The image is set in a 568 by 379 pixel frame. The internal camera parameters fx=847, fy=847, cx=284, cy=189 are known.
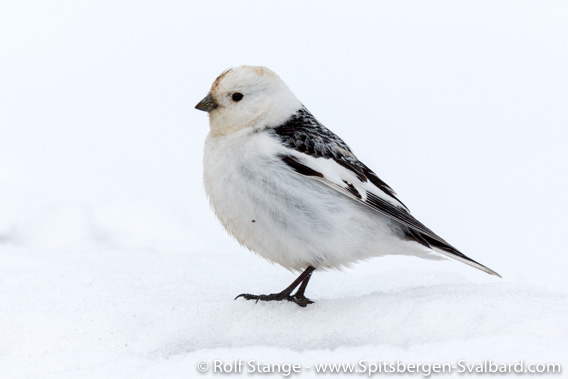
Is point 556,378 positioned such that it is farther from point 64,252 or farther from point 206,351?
point 64,252

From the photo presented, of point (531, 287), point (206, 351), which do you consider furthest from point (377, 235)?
point (206, 351)

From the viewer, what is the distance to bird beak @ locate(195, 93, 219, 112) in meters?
4.79

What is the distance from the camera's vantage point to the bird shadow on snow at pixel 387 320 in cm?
379

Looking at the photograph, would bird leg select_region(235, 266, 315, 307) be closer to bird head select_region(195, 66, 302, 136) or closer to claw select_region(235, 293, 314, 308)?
claw select_region(235, 293, 314, 308)

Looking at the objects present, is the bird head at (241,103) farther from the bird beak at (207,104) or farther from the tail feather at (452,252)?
the tail feather at (452,252)

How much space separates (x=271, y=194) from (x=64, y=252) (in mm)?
2428

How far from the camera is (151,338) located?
4.23 m

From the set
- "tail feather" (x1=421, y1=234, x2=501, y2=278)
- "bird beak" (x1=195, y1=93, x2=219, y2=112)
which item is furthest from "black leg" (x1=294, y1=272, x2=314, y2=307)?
"bird beak" (x1=195, y1=93, x2=219, y2=112)

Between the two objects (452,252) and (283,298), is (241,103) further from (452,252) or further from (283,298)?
(452,252)

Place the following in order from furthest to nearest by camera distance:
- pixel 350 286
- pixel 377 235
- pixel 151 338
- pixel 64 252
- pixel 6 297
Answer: pixel 64 252 → pixel 350 286 → pixel 6 297 → pixel 377 235 → pixel 151 338

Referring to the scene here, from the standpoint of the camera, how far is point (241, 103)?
478cm

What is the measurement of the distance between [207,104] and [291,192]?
0.78 m

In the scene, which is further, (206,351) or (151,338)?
(151,338)

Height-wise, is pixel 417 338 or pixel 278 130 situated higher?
pixel 278 130
